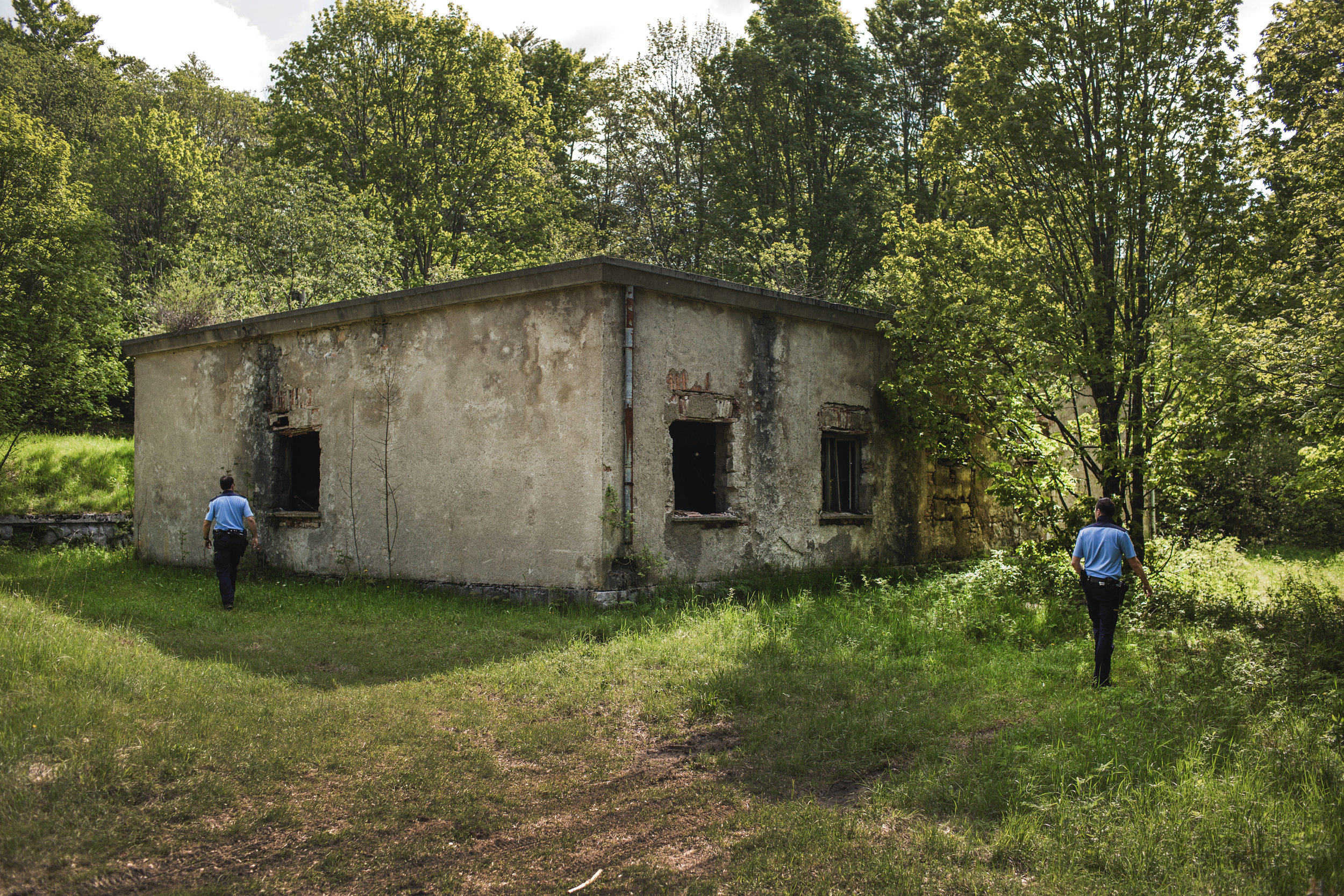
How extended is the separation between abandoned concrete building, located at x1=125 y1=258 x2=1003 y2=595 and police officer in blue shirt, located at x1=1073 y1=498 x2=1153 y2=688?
15.1 feet

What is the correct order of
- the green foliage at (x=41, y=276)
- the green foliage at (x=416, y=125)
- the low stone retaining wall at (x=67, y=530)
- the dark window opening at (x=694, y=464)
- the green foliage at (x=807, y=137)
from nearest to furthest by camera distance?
the dark window opening at (x=694, y=464) < the green foliage at (x=41, y=276) < the low stone retaining wall at (x=67, y=530) < the green foliage at (x=416, y=125) < the green foliage at (x=807, y=137)

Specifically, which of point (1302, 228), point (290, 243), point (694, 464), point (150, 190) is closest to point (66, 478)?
point (290, 243)

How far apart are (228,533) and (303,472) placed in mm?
3836

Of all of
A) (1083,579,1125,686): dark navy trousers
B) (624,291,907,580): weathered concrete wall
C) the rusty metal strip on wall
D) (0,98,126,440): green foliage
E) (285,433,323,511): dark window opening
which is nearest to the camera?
A: (1083,579,1125,686): dark navy trousers

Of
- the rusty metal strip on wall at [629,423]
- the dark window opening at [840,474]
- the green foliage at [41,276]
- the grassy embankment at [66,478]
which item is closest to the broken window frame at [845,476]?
the dark window opening at [840,474]

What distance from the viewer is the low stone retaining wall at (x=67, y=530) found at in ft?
52.7

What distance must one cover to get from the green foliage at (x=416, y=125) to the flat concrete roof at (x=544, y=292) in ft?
41.3

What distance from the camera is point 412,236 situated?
2523cm

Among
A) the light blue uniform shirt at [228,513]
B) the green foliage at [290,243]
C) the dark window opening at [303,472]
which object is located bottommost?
the light blue uniform shirt at [228,513]

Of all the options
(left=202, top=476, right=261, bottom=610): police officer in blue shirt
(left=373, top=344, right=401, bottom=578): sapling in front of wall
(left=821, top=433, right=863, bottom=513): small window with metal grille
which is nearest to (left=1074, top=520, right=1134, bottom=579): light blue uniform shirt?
(left=821, top=433, right=863, bottom=513): small window with metal grille

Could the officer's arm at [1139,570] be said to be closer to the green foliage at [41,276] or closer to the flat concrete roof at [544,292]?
the flat concrete roof at [544,292]

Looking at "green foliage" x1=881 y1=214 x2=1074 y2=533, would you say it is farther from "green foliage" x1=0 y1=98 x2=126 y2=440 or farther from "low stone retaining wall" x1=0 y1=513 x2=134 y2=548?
"low stone retaining wall" x1=0 y1=513 x2=134 y2=548

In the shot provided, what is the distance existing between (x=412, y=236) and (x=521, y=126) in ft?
16.0

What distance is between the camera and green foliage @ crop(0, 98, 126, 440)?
52.0 ft
